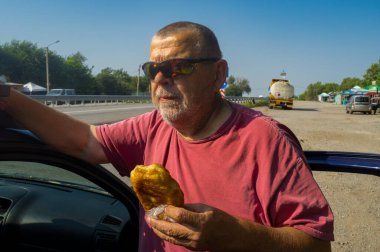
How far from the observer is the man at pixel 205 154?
4.80ft

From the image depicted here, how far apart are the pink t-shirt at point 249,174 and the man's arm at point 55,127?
0.37 meters

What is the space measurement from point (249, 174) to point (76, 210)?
1145mm

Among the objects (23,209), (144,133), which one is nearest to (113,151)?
(144,133)

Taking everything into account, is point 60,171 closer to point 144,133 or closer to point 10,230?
point 10,230

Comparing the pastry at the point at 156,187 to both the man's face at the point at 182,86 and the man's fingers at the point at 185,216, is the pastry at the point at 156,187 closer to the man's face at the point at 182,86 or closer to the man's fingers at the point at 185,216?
the man's fingers at the point at 185,216

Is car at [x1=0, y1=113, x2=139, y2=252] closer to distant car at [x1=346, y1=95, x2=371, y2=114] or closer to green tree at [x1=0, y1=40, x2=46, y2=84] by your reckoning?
distant car at [x1=346, y1=95, x2=371, y2=114]

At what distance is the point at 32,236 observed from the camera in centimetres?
225

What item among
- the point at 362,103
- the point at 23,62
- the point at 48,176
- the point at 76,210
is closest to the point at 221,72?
the point at 76,210

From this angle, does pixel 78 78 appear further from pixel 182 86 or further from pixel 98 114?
pixel 182 86

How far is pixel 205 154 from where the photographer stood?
1764 mm

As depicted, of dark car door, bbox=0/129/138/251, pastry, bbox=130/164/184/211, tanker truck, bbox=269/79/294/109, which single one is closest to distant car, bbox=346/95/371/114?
tanker truck, bbox=269/79/294/109

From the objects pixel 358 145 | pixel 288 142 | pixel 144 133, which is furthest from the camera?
pixel 358 145

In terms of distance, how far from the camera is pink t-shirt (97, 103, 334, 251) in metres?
1.55

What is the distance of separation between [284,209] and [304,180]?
131 mm
